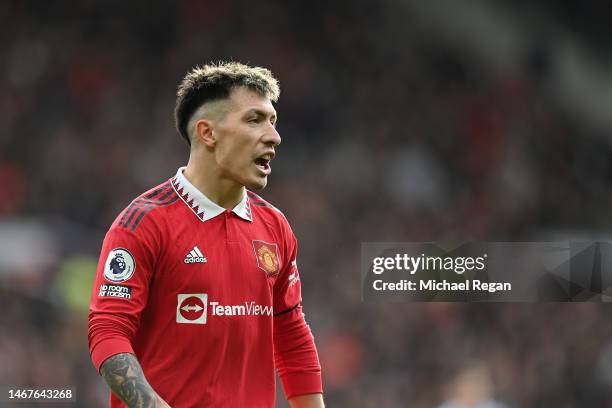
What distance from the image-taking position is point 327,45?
821 cm

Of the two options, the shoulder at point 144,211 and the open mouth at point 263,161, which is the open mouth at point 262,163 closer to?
the open mouth at point 263,161

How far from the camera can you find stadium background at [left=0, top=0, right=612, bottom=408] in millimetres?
6871

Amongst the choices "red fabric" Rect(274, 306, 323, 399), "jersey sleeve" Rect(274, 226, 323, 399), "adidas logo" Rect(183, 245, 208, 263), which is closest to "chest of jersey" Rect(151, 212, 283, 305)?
"adidas logo" Rect(183, 245, 208, 263)

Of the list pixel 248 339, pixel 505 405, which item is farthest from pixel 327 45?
pixel 248 339

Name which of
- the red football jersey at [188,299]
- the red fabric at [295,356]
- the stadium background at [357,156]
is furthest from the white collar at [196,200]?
the stadium background at [357,156]

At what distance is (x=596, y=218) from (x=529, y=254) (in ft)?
4.93

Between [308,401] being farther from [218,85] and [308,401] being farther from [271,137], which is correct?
[218,85]

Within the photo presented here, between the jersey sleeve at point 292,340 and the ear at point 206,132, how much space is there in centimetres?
43

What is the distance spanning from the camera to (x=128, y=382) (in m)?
2.44

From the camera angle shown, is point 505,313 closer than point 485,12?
Yes

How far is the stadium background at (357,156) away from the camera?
6871mm

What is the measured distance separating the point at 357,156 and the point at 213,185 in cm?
492

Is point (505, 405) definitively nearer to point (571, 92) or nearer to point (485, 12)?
point (571, 92)

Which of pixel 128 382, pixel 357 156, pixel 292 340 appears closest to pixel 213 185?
pixel 292 340
